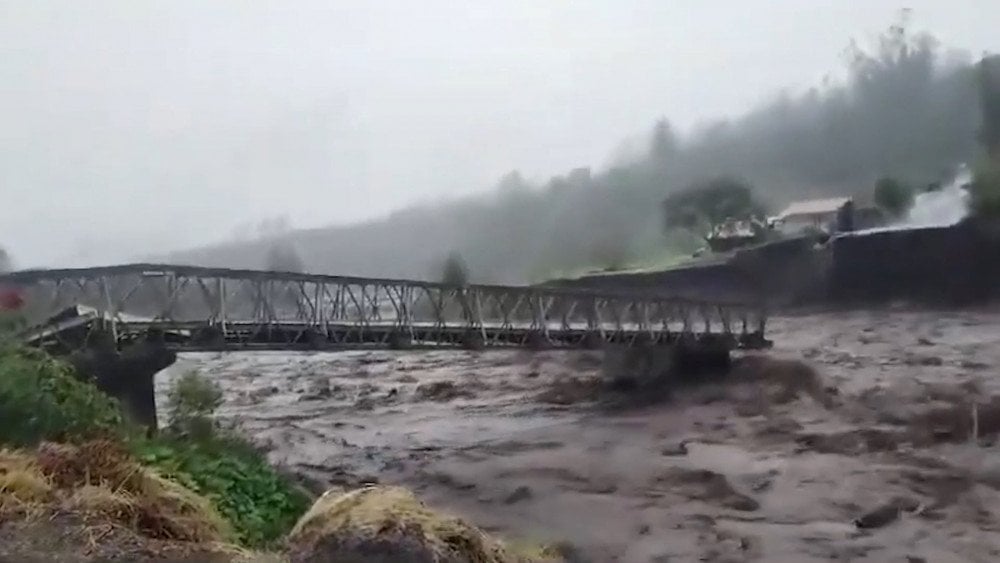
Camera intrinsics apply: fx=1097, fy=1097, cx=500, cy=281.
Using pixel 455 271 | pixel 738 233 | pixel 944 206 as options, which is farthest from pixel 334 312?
pixel 944 206

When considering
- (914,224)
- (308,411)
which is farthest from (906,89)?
(308,411)

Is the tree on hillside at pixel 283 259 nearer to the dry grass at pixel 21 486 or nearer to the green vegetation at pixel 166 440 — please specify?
the green vegetation at pixel 166 440

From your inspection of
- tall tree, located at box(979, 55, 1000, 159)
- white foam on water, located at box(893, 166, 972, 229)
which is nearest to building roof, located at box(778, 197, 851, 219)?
white foam on water, located at box(893, 166, 972, 229)

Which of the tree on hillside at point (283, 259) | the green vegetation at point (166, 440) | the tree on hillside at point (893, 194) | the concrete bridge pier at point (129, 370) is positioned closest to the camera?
the green vegetation at point (166, 440)

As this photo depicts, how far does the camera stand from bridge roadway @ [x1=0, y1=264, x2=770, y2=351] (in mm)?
3486

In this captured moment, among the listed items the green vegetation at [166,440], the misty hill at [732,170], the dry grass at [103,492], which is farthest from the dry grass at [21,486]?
the misty hill at [732,170]

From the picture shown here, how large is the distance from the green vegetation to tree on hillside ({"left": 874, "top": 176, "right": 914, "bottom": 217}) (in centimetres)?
223

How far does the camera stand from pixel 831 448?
11.6 feet

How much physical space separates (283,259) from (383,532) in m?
1.32

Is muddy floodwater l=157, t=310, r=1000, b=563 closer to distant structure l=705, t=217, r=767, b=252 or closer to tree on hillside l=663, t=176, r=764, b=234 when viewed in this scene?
distant structure l=705, t=217, r=767, b=252

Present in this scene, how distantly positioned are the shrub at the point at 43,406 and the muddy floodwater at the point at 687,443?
0.39m

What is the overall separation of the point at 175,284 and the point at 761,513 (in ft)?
6.45

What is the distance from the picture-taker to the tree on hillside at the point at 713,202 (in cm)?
390

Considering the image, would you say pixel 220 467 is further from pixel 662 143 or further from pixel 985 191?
pixel 985 191
